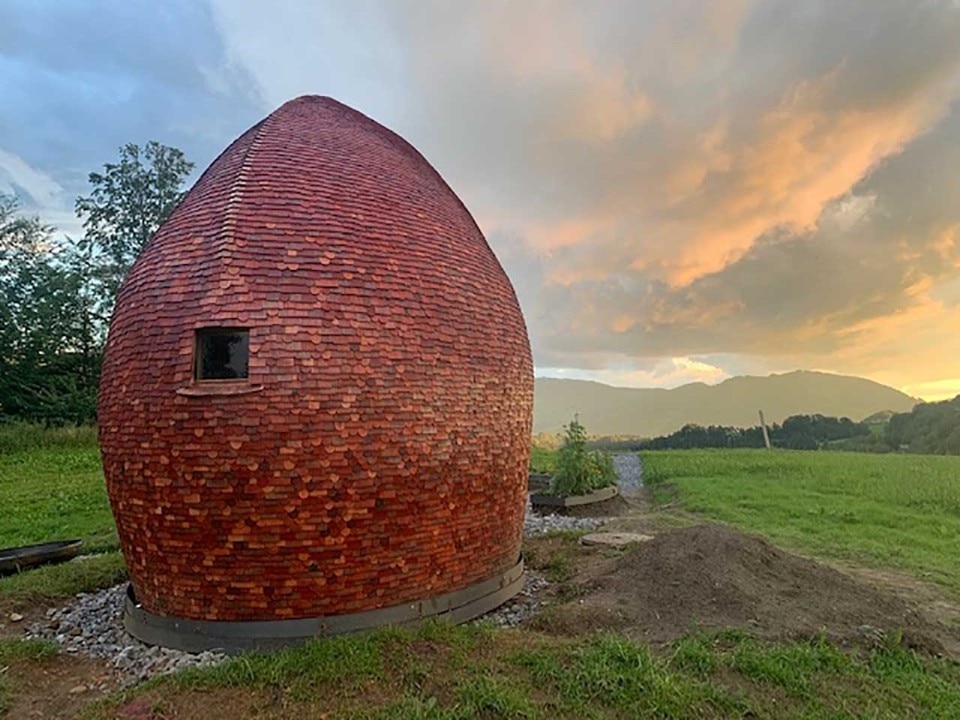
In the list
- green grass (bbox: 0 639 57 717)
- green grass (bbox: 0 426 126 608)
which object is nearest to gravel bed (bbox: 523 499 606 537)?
green grass (bbox: 0 426 126 608)

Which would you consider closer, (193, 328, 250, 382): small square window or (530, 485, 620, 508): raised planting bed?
(193, 328, 250, 382): small square window

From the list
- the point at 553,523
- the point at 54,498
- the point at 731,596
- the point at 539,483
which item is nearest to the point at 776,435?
the point at 539,483

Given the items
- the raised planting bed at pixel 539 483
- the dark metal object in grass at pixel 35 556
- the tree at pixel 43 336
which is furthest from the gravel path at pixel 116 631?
the tree at pixel 43 336

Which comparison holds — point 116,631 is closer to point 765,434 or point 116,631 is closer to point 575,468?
point 575,468

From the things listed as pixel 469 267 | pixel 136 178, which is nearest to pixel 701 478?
pixel 469 267

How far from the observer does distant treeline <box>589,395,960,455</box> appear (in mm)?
33500

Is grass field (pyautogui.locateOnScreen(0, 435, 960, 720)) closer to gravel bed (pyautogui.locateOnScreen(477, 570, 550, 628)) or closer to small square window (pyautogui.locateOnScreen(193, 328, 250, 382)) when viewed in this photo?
gravel bed (pyautogui.locateOnScreen(477, 570, 550, 628))

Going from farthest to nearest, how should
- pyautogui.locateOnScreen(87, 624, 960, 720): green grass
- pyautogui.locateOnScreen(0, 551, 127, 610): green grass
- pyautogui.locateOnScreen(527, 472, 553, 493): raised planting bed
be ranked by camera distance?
pyautogui.locateOnScreen(527, 472, 553, 493): raised planting bed → pyautogui.locateOnScreen(0, 551, 127, 610): green grass → pyautogui.locateOnScreen(87, 624, 960, 720): green grass

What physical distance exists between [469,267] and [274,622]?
14.6ft

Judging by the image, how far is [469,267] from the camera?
7.66m

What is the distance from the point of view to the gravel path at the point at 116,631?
589 centimetres

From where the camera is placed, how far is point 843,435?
130 ft

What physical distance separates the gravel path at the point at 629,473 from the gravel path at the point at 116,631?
40.2 ft

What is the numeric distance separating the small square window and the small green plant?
1093cm
